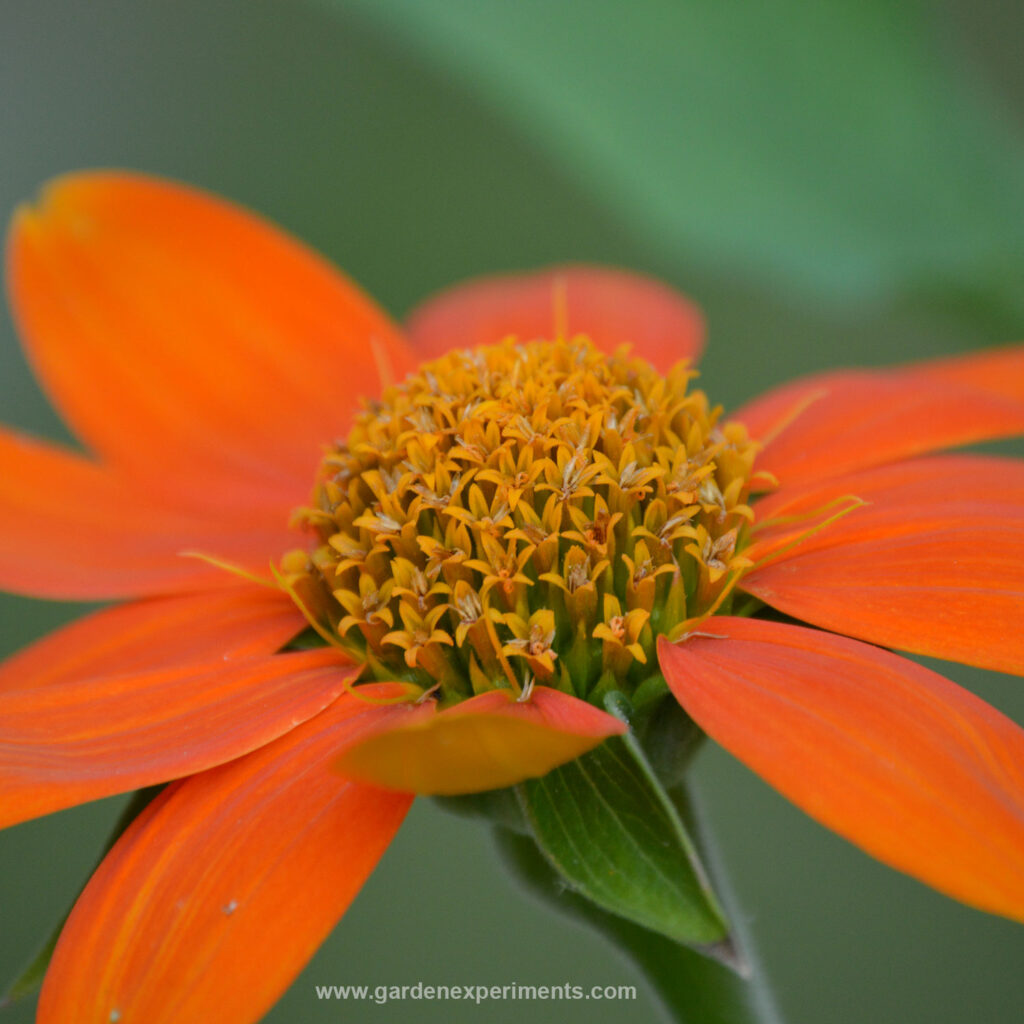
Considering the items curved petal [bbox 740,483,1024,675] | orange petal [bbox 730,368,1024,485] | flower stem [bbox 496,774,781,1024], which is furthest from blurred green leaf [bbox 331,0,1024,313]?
flower stem [bbox 496,774,781,1024]

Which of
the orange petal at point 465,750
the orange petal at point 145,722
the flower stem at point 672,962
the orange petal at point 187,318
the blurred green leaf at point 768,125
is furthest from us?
the orange petal at point 187,318

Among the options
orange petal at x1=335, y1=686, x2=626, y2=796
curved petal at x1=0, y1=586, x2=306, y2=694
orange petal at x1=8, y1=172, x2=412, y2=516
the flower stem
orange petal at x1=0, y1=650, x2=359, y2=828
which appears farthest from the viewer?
orange petal at x1=8, y1=172, x2=412, y2=516

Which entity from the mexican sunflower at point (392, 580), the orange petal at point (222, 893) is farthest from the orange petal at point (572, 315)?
the orange petal at point (222, 893)

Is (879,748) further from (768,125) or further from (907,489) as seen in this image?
(768,125)

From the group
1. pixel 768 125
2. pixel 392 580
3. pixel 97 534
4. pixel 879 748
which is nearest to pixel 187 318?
pixel 97 534

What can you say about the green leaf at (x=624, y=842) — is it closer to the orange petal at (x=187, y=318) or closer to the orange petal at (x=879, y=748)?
the orange petal at (x=879, y=748)

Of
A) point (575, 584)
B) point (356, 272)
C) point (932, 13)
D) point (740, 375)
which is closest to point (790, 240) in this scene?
point (932, 13)

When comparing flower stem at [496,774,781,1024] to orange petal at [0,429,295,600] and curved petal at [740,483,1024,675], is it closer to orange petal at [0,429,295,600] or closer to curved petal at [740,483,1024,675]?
curved petal at [740,483,1024,675]
